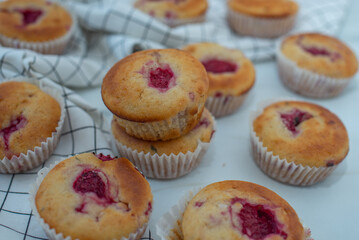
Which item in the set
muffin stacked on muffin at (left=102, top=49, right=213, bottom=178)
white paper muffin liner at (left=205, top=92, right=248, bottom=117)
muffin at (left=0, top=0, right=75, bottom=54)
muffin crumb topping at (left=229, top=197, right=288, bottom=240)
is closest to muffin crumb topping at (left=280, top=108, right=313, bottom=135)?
white paper muffin liner at (left=205, top=92, right=248, bottom=117)

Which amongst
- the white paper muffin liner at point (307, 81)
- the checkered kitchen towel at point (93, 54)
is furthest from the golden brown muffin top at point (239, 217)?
the white paper muffin liner at point (307, 81)

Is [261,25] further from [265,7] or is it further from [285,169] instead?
[285,169]

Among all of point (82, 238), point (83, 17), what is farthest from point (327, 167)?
point (83, 17)

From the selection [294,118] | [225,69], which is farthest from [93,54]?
[294,118]

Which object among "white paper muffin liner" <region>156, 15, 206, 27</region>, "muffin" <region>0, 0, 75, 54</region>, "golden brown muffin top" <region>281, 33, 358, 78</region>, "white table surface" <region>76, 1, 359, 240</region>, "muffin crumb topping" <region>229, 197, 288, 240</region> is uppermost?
"golden brown muffin top" <region>281, 33, 358, 78</region>

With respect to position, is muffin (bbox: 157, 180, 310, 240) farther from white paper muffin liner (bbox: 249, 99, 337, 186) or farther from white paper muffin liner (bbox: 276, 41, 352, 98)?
white paper muffin liner (bbox: 276, 41, 352, 98)

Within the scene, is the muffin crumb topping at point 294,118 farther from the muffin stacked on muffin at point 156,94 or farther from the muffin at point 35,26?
the muffin at point 35,26

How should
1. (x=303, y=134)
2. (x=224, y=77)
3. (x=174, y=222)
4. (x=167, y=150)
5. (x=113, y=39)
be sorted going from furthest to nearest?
1. (x=113, y=39)
2. (x=224, y=77)
3. (x=303, y=134)
4. (x=167, y=150)
5. (x=174, y=222)
